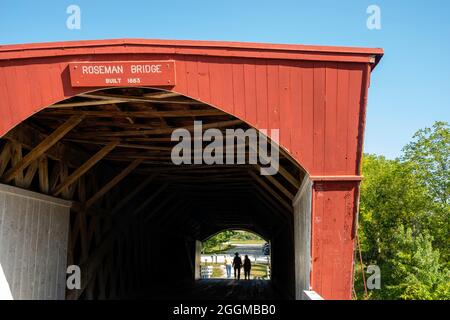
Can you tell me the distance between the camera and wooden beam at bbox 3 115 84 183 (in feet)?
29.6

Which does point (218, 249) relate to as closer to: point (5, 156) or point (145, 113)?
point (145, 113)

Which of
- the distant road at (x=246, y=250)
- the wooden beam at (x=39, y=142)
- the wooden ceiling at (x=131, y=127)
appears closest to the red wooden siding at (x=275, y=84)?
the wooden ceiling at (x=131, y=127)

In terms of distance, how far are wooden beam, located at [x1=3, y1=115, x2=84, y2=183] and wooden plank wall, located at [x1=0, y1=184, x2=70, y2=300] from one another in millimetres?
286

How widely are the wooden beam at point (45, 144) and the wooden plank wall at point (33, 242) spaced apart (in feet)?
0.94

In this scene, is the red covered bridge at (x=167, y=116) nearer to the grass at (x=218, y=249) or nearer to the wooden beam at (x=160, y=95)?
the wooden beam at (x=160, y=95)

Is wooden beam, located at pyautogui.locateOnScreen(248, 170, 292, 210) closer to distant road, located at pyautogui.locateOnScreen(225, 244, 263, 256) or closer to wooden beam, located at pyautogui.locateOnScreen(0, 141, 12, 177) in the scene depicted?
wooden beam, located at pyautogui.locateOnScreen(0, 141, 12, 177)

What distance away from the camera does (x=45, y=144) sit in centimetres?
910

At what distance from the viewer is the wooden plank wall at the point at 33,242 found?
8.88 metres

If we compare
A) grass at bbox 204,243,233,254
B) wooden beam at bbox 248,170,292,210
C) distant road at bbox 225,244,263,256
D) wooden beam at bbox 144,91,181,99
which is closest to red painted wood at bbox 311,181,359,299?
wooden beam at bbox 144,91,181,99

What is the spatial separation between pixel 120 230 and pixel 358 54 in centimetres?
1025

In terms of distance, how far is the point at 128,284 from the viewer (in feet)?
54.9
